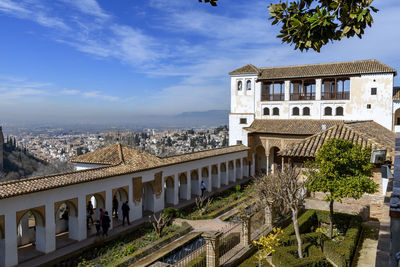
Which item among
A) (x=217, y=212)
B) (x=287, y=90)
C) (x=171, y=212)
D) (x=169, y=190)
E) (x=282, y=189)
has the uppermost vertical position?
(x=287, y=90)

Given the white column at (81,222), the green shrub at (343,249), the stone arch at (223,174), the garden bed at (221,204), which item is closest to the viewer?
the green shrub at (343,249)

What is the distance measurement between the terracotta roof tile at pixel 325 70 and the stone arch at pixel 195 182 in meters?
13.5

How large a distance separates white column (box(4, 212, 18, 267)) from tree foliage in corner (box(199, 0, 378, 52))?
1001cm

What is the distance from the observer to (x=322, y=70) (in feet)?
92.7

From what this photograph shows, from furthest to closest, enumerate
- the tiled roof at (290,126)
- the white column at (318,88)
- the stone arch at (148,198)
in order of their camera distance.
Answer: the white column at (318,88) → the tiled roof at (290,126) → the stone arch at (148,198)

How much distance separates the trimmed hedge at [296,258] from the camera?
9.20 metres

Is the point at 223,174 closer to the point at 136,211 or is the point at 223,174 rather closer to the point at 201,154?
the point at 201,154

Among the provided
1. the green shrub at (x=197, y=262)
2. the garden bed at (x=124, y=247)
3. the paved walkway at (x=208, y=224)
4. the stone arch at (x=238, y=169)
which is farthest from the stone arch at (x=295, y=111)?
the green shrub at (x=197, y=262)

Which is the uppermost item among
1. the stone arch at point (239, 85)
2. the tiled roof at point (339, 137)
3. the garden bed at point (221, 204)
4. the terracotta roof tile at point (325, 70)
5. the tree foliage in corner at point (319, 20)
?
the terracotta roof tile at point (325, 70)

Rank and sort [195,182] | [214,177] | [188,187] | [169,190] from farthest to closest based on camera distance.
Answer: [214,177] → [195,182] → [188,187] → [169,190]

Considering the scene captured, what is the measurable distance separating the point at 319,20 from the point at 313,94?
85.2 ft

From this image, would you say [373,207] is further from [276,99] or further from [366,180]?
[276,99]

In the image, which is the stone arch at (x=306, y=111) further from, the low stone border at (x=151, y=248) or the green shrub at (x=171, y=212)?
the low stone border at (x=151, y=248)

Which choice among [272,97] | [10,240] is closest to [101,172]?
[10,240]
